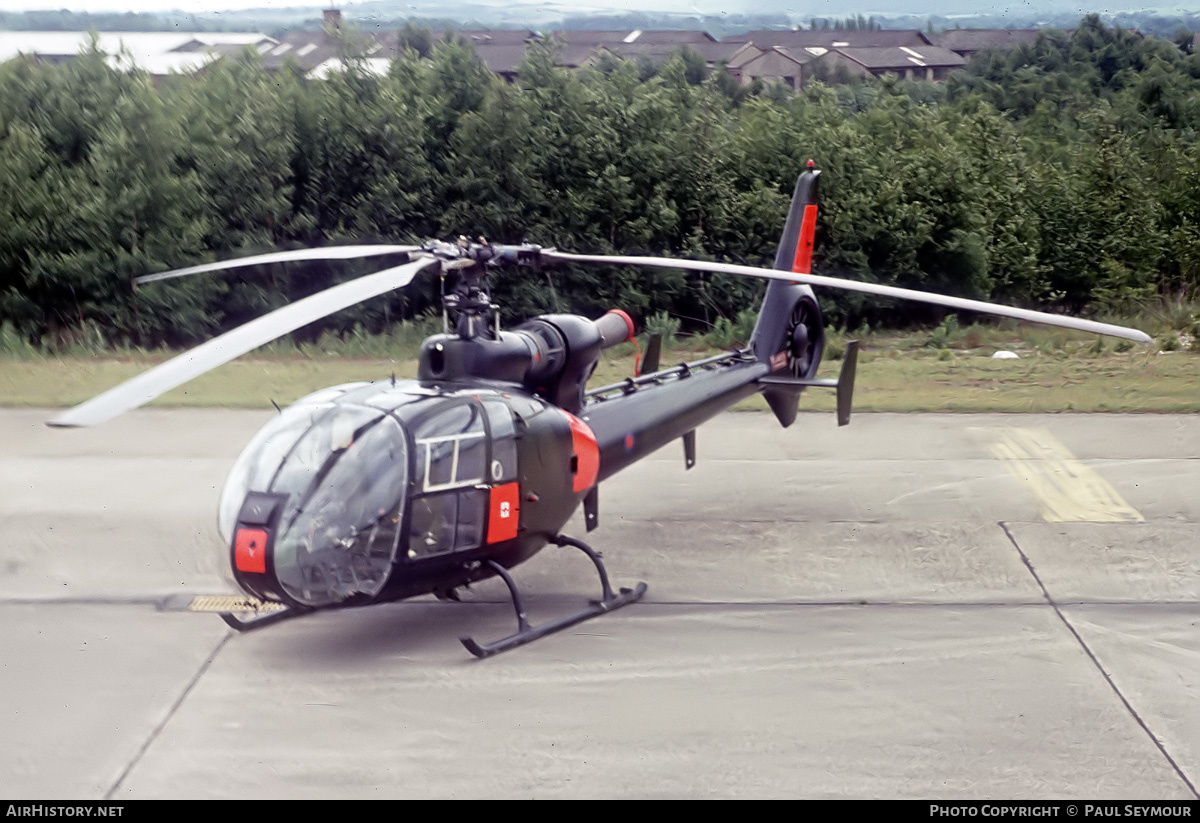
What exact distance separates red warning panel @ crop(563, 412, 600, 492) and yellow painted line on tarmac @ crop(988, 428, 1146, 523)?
3813mm

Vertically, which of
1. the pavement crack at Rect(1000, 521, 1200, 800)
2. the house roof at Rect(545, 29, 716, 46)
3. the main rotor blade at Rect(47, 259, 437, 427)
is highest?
the house roof at Rect(545, 29, 716, 46)

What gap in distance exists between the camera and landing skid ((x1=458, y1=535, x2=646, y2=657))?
650cm

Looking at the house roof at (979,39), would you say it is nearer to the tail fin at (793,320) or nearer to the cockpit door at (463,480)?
the tail fin at (793,320)

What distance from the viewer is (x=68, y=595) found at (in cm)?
749

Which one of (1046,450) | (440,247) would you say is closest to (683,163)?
(1046,450)

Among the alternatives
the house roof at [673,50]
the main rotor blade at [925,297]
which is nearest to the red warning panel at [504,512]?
the main rotor blade at [925,297]

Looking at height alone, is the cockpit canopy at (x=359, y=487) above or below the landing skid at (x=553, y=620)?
above

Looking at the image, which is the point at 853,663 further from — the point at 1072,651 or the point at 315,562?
the point at 315,562

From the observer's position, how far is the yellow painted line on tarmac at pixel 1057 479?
920 cm

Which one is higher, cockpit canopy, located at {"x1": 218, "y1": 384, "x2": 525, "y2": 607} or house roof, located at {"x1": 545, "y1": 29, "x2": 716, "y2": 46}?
house roof, located at {"x1": 545, "y1": 29, "x2": 716, "y2": 46}

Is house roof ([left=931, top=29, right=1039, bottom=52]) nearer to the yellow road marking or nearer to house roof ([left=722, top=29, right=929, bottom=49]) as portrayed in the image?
house roof ([left=722, top=29, right=929, bottom=49])

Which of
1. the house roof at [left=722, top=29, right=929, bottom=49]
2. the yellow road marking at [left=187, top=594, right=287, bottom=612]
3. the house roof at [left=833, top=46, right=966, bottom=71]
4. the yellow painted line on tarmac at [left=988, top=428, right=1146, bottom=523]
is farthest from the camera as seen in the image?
the house roof at [left=722, top=29, right=929, bottom=49]

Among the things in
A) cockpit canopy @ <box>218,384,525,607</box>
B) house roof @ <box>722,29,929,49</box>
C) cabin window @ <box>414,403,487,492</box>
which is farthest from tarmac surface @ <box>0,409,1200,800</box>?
house roof @ <box>722,29,929,49</box>

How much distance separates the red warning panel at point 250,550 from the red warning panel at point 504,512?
123 centimetres
